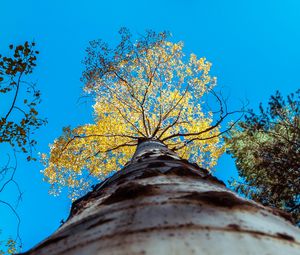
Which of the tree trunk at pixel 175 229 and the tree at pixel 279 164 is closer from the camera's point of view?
the tree trunk at pixel 175 229

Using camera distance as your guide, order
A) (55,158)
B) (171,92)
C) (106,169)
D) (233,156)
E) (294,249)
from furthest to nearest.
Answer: (233,156), (171,92), (106,169), (55,158), (294,249)

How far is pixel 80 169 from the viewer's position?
10.3m

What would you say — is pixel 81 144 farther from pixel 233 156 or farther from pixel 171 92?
pixel 233 156

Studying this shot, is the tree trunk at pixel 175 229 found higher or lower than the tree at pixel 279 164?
lower

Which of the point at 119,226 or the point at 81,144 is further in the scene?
the point at 81,144

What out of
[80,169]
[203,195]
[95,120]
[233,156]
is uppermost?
[95,120]

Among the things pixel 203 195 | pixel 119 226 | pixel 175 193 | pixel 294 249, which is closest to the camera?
pixel 294 249

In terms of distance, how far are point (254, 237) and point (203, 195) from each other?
1.25ft

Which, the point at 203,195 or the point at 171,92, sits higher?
the point at 171,92

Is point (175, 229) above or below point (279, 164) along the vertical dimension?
below

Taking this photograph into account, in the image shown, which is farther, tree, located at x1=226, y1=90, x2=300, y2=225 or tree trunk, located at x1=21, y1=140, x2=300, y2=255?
tree, located at x1=226, y1=90, x2=300, y2=225

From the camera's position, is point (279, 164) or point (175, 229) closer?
point (175, 229)

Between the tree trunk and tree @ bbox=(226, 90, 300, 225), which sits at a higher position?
tree @ bbox=(226, 90, 300, 225)

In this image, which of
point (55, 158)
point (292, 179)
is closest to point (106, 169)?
point (55, 158)
